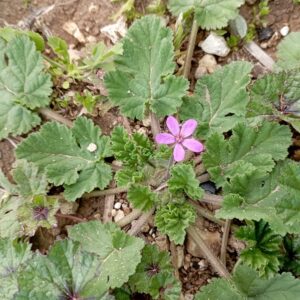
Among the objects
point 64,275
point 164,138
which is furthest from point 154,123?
point 64,275

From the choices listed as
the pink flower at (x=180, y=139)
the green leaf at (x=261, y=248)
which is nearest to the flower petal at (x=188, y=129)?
the pink flower at (x=180, y=139)

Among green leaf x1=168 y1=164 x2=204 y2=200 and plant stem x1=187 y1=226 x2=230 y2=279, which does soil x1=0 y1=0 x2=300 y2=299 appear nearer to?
plant stem x1=187 y1=226 x2=230 y2=279

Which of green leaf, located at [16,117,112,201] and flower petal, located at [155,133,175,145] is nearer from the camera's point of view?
flower petal, located at [155,133,175,145]

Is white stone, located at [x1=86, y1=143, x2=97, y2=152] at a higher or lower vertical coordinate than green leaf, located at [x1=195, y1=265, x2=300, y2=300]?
higher

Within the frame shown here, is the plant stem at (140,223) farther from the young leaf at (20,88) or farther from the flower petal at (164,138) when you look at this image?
the young leaf at (20,88)

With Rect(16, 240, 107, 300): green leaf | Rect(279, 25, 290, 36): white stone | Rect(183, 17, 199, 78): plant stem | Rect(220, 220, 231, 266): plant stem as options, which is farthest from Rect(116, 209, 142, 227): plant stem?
Rect(279, 25, 290, 36): white stone

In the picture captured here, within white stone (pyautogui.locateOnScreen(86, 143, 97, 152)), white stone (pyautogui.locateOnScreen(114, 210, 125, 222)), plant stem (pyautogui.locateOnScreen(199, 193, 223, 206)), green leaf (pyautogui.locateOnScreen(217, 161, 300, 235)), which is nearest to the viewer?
green leaf (pyautogui.locateOnScreen(217, 161, 300, 235))

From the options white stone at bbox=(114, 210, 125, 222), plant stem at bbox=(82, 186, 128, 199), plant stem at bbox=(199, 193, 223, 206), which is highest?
plant stem at bbox=(82, 186, 128, 199)
